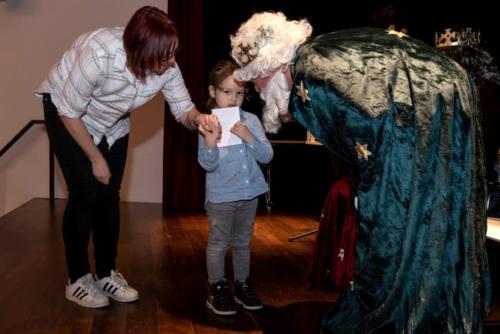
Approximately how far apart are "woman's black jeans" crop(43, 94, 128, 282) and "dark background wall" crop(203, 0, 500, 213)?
3025 millimetres

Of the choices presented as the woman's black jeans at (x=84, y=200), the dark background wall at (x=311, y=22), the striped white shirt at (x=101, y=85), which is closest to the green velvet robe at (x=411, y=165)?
the striped white shirt at (x=101, y=85)

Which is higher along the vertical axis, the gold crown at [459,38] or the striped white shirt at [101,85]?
the gold crown at [459,38]

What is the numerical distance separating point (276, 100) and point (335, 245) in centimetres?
A: 116

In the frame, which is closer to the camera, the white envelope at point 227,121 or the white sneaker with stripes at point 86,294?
the white envelope at point 227,121

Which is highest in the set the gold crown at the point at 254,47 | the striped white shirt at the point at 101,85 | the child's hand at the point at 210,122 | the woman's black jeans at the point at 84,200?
the gold crown at the point at 254,47

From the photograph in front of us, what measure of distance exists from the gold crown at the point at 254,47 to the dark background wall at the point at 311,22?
3513mm

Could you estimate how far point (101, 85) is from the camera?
220 cm

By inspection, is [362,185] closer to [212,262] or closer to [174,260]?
[212,262]

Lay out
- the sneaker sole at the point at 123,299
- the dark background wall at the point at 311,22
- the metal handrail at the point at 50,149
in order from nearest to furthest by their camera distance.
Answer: the sneaker sole at the point at 123,299
the dark background wall at the point at 311,22
the metal handrail at the point at 50,149

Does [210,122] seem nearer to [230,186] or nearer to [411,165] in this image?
[230,186]

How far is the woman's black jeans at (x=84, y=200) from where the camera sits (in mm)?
2309

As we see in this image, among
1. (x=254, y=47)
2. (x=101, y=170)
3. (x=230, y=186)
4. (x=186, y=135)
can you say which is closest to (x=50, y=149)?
(x=186, y=135)

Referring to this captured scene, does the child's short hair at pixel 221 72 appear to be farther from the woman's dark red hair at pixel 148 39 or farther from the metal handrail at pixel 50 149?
the metal handrail at pixel 50 149

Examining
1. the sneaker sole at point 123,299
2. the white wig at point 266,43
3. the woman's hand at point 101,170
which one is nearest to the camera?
the white wig at point 266,43
